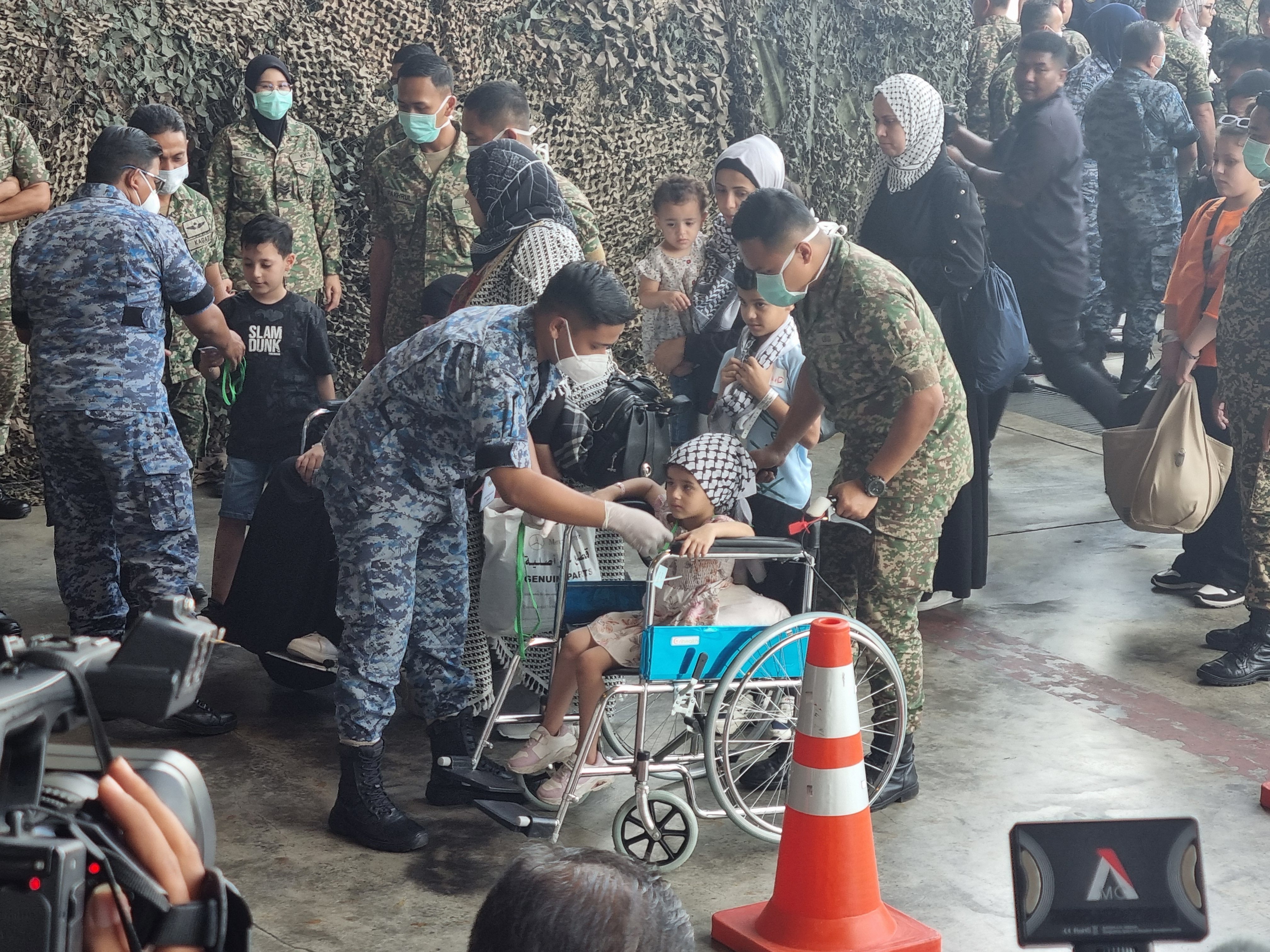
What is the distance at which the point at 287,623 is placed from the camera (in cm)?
429

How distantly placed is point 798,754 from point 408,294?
11.5 ft

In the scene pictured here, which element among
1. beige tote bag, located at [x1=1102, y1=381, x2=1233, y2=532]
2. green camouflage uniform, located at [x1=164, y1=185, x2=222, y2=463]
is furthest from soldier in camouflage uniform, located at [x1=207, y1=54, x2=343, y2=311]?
beige tote bag, located at [x1=1102, y1=381, x2=1233, y2=532]

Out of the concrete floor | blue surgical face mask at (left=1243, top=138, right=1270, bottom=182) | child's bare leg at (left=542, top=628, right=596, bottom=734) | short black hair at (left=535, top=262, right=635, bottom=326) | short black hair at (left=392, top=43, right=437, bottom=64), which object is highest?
short black hair at (left=392, top=43, right=437, bottom=64)

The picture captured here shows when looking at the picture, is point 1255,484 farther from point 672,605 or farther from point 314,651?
point 314,651

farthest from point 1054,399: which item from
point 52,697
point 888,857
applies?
point 52,697

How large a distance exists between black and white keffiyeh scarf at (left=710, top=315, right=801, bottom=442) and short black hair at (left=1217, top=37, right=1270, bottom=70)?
4547 mm

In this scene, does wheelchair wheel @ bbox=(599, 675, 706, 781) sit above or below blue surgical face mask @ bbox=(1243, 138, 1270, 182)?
below

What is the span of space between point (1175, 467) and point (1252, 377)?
47cm

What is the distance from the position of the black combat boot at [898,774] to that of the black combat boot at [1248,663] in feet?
4.58

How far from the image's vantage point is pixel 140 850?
4.43 feet

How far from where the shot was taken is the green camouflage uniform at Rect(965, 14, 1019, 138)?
357 inches

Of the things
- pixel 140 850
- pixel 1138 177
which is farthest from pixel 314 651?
pixel 1138 177

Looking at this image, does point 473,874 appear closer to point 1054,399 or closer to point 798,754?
point 798,754

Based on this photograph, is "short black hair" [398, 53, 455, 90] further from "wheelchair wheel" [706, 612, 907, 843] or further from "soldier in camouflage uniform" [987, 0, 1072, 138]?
"soldier in camouflage uniform" [987, 0, 1072, 138]
